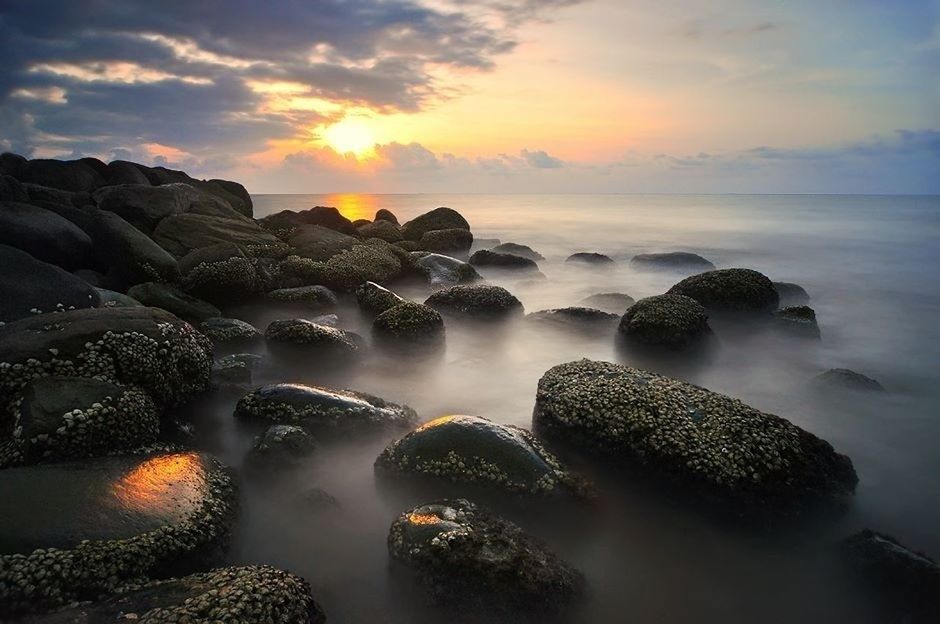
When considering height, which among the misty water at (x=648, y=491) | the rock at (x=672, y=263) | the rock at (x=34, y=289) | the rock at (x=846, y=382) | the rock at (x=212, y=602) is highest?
the rock at (x=34, y=289)

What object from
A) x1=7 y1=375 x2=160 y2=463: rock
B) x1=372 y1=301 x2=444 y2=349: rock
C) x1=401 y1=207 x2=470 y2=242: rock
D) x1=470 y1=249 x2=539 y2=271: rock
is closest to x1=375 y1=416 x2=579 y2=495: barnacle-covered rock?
x1=7 y1=375 x2=160 y2=463: rock

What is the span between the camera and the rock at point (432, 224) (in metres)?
35.2

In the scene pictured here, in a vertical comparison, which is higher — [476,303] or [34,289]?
[34,289]

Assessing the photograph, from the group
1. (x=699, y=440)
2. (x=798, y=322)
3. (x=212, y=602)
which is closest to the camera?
(x=212, y=602)

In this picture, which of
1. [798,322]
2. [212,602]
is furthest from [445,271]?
[212,602]

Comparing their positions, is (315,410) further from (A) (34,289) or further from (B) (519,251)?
(B) (519,251)

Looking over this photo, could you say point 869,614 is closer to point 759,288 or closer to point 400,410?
point 400,410

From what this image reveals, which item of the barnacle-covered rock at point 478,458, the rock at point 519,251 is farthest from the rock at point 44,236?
the rock at point 519,251

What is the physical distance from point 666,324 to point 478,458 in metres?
8.31

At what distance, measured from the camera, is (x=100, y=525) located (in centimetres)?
562

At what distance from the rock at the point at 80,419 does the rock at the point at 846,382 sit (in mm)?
12568

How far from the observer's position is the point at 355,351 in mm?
13211

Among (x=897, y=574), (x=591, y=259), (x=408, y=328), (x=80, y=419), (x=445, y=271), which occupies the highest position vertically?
(x=80, y=419)

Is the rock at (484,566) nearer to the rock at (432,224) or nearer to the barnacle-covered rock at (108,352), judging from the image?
the barnacle-covered rock at (108,352)
